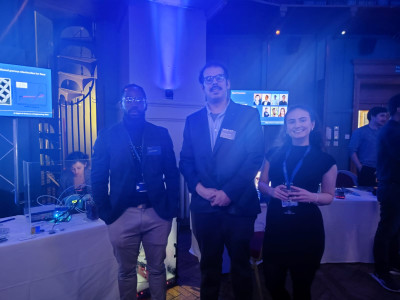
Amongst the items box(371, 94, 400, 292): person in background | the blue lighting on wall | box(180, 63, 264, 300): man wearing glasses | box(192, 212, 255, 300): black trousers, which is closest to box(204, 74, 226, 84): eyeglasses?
box(180, 63, 264, 300): man wearing glasses

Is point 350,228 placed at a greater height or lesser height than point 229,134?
lesser

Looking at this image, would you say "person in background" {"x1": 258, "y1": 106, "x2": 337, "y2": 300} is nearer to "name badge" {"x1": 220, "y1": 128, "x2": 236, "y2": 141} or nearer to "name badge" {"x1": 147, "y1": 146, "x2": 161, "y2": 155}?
"name badge" {"x1": 220, "y1": 128, "x2": 236, "y2": 141}

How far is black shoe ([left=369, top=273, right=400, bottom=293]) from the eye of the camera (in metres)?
2.28

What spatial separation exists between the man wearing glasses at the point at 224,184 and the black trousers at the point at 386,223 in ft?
4.76

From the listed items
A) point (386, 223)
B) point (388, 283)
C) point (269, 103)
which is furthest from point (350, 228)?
point (269, 103)

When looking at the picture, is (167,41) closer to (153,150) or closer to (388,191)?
(153,150)

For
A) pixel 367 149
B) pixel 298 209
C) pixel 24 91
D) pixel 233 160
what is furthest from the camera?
pixel 367 149

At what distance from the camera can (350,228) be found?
270 centimetres

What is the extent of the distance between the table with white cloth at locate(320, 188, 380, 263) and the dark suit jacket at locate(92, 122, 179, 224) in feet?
5.72

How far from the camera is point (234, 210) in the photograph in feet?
4.83

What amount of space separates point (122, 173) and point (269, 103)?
13.4ft

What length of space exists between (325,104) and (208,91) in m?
4.32

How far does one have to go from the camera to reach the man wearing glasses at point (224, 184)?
147 cm

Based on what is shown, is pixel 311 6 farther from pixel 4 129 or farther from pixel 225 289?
pixel 4 129
